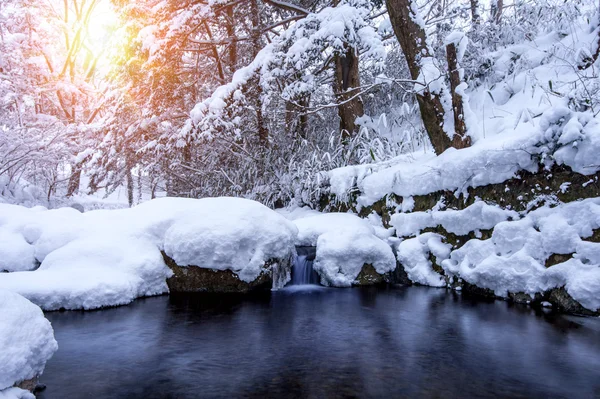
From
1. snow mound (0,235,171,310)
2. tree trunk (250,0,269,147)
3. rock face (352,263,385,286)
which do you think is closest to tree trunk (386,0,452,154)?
rock face (352,263,385,286)

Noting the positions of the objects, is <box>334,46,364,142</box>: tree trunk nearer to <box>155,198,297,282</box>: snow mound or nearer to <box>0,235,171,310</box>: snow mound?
<box>155,198,297,282</box>: snow mound

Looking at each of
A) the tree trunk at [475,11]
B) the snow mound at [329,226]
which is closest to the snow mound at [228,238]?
the snow mound at [329,226]

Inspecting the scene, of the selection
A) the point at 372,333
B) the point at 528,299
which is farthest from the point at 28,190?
the point at 528,299

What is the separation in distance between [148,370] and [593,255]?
4962 mm

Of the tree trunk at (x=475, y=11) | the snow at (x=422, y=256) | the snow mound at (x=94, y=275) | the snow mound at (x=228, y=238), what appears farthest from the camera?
the tree trunk at (x=475, y=11)

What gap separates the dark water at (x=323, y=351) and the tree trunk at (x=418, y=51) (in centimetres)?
291

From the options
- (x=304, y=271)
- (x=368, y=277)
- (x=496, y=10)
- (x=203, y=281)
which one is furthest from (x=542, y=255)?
(x=496, y=10)

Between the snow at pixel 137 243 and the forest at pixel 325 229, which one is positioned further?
the snow at pixel 137 243

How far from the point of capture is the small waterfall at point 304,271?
7.32m

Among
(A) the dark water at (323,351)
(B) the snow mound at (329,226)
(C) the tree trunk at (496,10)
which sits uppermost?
(C) the tree trunk at (496,10)

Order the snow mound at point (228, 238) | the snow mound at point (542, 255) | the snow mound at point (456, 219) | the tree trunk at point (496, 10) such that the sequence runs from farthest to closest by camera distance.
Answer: the tree trunk at point (496, 10) → the snow mound at point (228, 238) → the snow mound at point (456, 219) → the snow mound at point (542, 255)

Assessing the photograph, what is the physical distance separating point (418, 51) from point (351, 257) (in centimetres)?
370

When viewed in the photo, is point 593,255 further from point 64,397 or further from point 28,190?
point 28,190

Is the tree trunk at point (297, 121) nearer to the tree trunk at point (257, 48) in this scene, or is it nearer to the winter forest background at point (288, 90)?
the winter forest background at point (288, 90)
